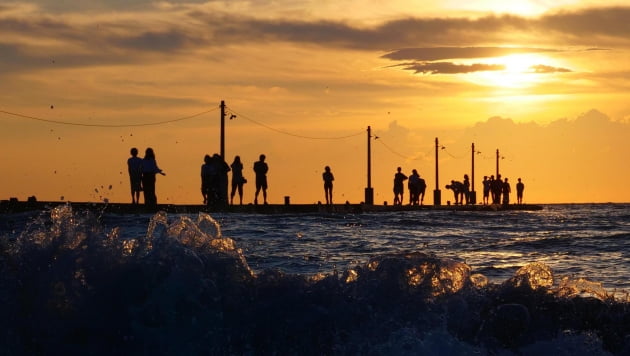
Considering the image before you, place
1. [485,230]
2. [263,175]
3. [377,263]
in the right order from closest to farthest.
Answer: [377,263], [485,230], [263,175]

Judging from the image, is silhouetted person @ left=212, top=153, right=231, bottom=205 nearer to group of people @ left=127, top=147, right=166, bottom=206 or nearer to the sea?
group of people @ left=127, top=147, right=166, bottom=206

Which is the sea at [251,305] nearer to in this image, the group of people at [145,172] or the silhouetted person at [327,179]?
the group of people at [145,172]

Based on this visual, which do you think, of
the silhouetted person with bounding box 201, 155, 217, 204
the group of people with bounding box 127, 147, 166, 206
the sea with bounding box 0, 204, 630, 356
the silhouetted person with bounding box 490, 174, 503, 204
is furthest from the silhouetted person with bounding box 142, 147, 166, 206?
the silhouetted person with bounding box 490, 174, 503, 204

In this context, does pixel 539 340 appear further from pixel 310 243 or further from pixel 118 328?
pixel 310 243

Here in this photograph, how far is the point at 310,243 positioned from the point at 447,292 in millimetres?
7816

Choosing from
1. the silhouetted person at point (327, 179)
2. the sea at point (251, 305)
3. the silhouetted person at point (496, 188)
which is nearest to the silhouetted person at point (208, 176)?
the silhouetted person at point (327, 179)

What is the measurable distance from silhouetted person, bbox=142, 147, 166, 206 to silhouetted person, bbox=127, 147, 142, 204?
0.19 meters

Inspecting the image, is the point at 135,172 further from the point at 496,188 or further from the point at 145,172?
the point at 496,188

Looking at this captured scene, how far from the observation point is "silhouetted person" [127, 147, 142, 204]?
25109mm

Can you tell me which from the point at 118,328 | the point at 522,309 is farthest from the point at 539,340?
the point at 118,328

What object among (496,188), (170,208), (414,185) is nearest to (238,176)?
(170,208)

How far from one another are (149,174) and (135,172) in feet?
1.45

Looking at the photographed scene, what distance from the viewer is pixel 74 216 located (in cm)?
821

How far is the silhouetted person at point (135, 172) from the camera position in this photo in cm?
2511
